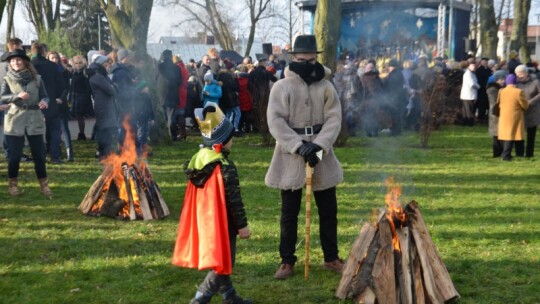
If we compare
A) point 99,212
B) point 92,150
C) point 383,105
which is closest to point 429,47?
point 383,105

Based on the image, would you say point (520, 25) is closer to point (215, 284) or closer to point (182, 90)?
point (182, 90)

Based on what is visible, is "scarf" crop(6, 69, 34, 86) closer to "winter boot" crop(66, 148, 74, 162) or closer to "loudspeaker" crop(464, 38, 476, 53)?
"winter boot" crop(66, 148, 74, 162)

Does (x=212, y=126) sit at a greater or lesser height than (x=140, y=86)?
lesser

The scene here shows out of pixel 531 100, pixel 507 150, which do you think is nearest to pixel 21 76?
pixel 507 150

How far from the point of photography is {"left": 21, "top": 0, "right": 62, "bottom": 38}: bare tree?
118 ft

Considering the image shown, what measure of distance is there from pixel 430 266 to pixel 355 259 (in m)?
0.60

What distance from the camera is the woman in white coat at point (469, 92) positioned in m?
21.0

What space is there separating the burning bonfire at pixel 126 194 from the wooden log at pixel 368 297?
3.87m

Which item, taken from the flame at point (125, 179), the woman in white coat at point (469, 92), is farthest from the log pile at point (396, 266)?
the woman in white coat at point (469, 92)

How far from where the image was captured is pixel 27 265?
689 cm

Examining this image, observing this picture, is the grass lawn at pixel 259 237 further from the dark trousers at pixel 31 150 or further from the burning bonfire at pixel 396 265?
the dark trousers at pixel 31 150

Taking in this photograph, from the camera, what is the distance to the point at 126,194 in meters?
8.85

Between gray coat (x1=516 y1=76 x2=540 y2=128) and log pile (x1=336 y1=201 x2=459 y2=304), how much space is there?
955 cm

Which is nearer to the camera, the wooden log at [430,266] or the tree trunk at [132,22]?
the wooden log at [430,266]
